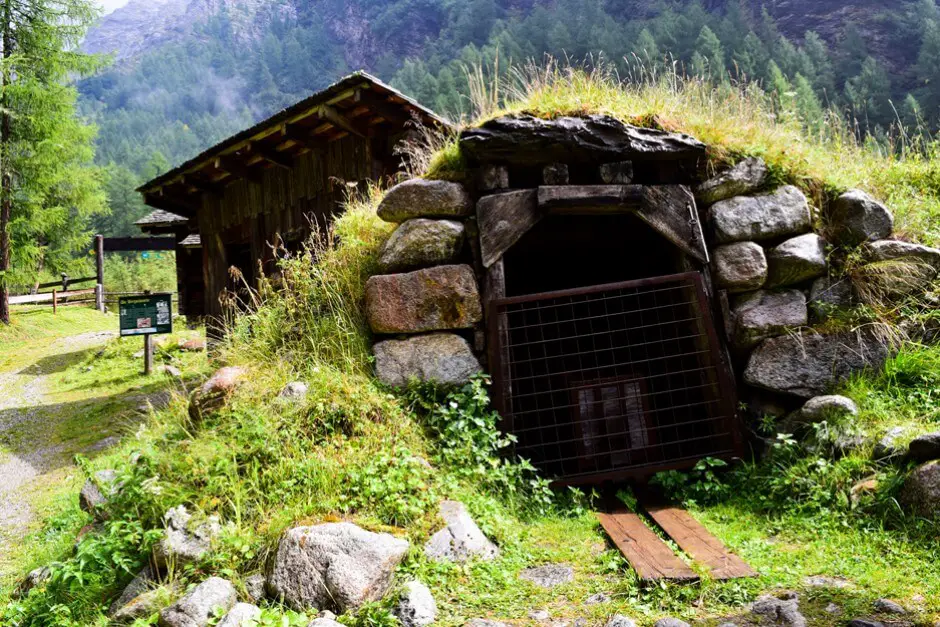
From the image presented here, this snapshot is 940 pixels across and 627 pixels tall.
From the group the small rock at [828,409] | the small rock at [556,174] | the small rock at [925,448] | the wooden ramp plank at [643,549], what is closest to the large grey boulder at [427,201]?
the small rock at [556,174]

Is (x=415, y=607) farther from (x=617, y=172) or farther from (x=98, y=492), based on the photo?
(x=617, y=172)

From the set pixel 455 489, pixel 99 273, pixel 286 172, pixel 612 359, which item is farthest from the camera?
pixel 99 273

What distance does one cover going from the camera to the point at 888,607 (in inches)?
117

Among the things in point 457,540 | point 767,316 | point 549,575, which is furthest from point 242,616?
point 767,316

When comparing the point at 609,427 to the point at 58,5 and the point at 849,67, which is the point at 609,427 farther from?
the point at 849,67

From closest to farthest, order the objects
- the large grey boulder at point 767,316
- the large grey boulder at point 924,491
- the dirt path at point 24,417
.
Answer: the large grey boulder at point 924,491 < the large grey boulder at point 767,316 < the dirt path at point 24,417

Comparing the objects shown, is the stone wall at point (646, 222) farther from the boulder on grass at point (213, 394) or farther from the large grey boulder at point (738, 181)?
the boulder on grass at point (213, 394)

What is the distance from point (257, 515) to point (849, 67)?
130 feet

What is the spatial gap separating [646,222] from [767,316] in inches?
50.2

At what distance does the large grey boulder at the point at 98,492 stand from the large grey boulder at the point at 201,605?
4.41 feet

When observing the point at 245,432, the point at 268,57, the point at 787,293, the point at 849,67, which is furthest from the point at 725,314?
the point at 268,57

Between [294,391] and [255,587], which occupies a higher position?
[294,391]

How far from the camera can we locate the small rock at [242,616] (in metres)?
3.11

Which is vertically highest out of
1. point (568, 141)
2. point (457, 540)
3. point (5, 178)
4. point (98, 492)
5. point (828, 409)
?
point (5, 178)
